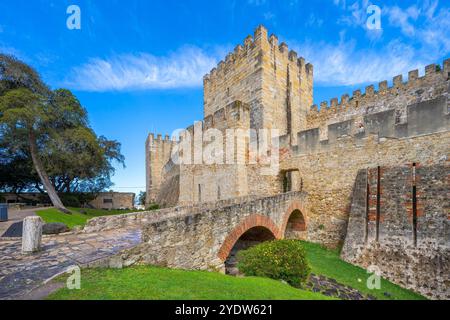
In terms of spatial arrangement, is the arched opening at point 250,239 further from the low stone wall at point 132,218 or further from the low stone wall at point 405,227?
the low stone wall at point 405,227

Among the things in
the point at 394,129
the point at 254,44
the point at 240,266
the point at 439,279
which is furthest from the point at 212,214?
the point at 254,44

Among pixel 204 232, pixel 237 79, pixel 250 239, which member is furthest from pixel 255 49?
pixel 204 232

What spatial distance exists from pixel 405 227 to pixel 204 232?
662 cm

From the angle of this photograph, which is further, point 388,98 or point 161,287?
point 388,98

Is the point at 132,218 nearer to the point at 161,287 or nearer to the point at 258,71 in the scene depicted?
the point at 161,287

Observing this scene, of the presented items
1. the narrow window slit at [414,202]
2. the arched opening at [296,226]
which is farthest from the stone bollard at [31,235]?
the narrow window slit at [414,202]

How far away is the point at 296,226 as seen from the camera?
37.1 ft

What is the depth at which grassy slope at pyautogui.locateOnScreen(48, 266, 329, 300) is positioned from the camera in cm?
335

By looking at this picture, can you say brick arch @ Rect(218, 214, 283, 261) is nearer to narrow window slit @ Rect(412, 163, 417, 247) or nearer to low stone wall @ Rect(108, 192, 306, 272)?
low stone wall @ Rect(108, 192, 306, 272)

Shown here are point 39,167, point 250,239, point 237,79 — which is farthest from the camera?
point 39,167

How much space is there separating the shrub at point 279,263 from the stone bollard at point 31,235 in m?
5.44

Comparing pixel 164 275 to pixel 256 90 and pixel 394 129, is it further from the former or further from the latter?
pixel 256 90

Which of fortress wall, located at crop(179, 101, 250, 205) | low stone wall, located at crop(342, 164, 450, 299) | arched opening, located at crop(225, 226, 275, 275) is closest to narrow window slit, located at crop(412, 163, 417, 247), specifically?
low stone wall, located at crop(342, 164, 450, 299)
